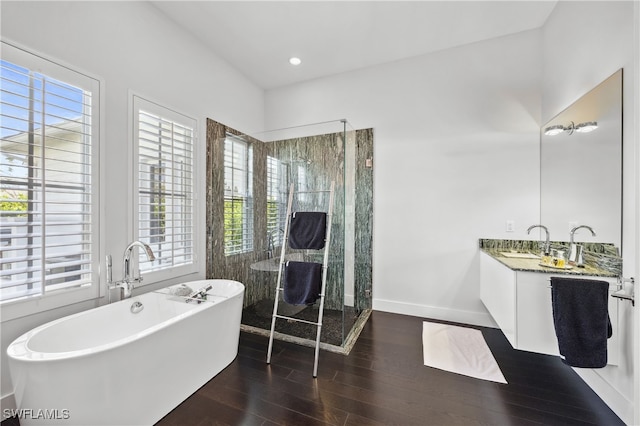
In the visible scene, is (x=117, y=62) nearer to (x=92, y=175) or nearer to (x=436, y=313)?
(x=92, y=175)

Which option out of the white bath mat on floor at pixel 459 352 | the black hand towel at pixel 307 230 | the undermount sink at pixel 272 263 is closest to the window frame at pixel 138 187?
the undermount sink at pixel 272 263

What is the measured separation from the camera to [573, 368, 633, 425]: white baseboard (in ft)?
5.06

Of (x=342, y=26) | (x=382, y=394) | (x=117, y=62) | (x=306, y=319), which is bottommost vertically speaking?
(x=382, y=394)

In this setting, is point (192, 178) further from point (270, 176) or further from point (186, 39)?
point (186, 39)

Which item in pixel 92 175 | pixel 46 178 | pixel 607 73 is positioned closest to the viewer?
pixel 46 178

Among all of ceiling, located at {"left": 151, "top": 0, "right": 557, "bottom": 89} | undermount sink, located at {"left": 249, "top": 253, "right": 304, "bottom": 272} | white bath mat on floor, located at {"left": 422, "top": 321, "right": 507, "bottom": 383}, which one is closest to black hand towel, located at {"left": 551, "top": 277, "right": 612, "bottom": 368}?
white bath mat on floor, located at {"left": 422, "top": 321, "right": 507, "bottom": 383}

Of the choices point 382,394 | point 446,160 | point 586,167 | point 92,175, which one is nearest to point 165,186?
point 92,175

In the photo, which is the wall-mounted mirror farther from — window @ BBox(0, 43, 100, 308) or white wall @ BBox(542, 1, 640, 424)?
window @ BBox(0, 43, 100, 308)

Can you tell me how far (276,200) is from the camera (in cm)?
288

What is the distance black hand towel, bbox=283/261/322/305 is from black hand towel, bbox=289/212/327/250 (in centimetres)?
18

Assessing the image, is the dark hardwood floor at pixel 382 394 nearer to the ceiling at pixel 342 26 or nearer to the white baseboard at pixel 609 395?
the white baseboard at pixel 609 395

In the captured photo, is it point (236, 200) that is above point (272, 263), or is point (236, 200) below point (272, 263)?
above

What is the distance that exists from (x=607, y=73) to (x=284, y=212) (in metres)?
2.73

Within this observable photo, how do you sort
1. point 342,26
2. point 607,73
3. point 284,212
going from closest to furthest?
point 607,73 < point 342,26 < point 284,212
